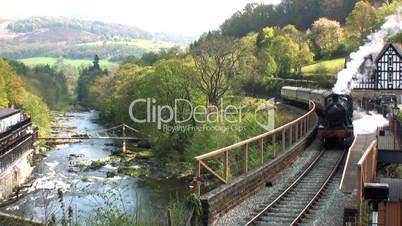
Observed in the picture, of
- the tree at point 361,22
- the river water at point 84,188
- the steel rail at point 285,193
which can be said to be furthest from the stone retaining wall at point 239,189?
the tree at point 361,22

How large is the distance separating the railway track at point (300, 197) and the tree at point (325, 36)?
233 ft

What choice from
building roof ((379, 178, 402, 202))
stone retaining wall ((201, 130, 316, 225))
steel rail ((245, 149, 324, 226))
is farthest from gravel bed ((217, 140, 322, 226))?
building roof ((379, 178, 402, 202))

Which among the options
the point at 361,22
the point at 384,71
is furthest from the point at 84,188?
the point at 361,22

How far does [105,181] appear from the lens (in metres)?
44.3

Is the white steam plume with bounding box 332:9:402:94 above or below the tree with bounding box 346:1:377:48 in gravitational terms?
below

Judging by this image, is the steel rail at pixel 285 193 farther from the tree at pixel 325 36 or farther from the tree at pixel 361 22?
the tree at pixel 325 36

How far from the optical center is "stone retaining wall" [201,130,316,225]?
51.6ft

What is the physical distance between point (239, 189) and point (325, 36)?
269 feet

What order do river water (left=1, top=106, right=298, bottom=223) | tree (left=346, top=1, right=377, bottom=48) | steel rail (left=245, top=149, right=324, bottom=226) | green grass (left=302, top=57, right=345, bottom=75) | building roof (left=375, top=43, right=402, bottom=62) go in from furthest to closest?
tree (left=346, top=1, right=377, bottom=48), green grass (left=302, top=57, right=345, bottom=75), building roof (left=375, top=43, right=402, bottom=62), river water (left=1, top=106, right=298, bottom=223), steel rail (left=245, top=149, right=324, bottom=226)

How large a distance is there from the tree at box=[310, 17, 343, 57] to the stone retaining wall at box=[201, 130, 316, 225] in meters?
72.5

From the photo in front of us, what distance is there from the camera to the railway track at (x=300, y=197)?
630 inches

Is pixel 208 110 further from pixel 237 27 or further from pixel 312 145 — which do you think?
pixel 237 27

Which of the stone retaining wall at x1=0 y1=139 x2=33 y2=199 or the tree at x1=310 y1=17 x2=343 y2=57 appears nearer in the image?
the stone retaining wall at x1=0 y1=139 x2=33 y2=199

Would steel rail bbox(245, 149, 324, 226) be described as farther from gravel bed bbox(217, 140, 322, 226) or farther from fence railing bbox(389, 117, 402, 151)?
fence railing bbox(389, 117, 402, 151)
